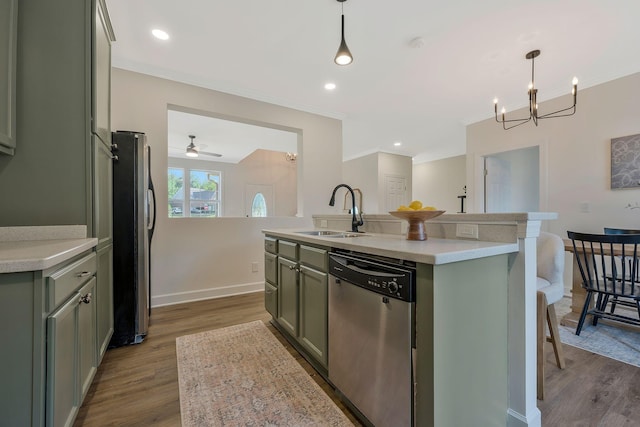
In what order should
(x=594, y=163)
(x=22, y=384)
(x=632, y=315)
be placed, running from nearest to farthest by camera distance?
1. (x=22, y=384)
2. (x=632, y=315)
3. (x=594, y=163)

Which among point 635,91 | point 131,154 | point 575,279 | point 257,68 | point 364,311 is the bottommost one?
point 575,279

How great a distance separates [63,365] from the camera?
3.67 feet

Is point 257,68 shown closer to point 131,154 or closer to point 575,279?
point 131,154

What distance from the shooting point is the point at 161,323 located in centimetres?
268

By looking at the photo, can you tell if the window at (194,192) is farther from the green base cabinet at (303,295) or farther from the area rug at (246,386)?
the green base cabinet at (303,295)

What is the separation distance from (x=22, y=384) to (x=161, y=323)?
1.89m

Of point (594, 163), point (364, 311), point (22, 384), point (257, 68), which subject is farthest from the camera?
point (594, 163)

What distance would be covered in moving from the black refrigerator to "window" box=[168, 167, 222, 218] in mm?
5400

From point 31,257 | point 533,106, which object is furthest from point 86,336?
point 533,106

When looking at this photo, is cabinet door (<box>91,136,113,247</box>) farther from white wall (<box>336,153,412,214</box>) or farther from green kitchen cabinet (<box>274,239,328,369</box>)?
white wall (<box>336,153,412,214</box>)

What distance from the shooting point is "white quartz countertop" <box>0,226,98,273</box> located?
3.04ft

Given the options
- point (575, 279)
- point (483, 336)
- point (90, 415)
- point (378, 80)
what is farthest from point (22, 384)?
point (575, 279)

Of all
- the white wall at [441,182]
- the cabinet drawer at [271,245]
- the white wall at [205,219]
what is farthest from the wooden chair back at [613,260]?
the white wall at [441,182]

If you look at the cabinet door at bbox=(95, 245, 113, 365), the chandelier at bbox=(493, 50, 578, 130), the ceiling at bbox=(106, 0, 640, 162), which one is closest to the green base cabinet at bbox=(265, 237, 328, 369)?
the cabinet door at bbox=(95, 245, 113, 365)
